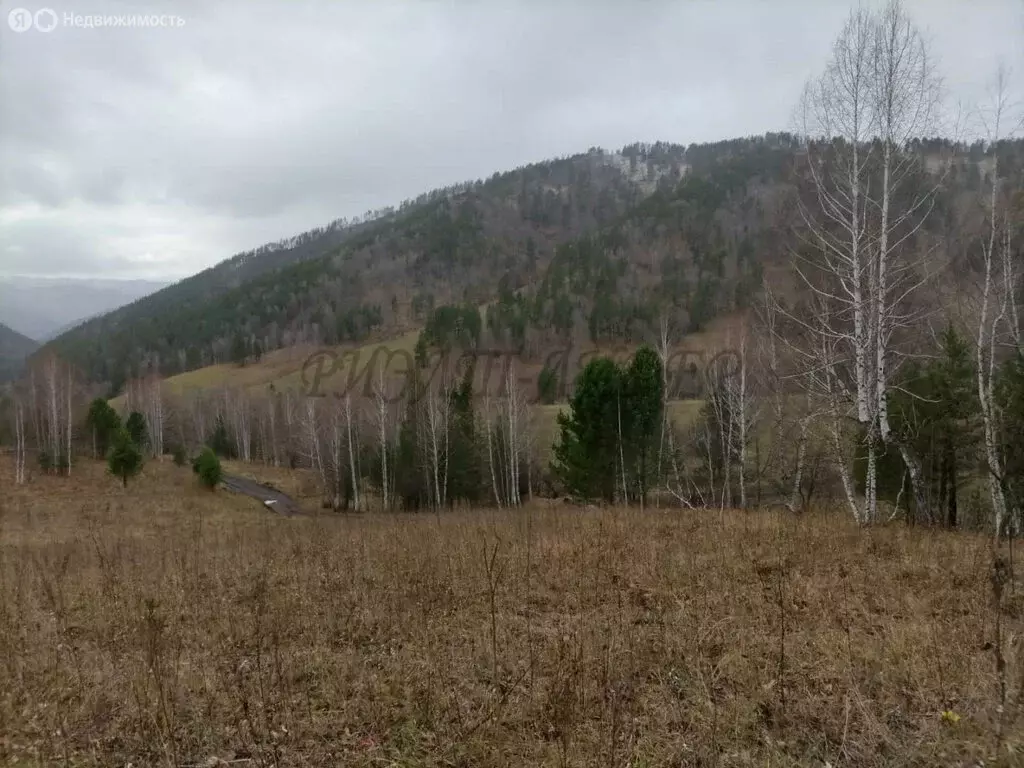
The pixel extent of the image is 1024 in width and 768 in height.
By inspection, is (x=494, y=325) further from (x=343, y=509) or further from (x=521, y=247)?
(x=521, y=247)

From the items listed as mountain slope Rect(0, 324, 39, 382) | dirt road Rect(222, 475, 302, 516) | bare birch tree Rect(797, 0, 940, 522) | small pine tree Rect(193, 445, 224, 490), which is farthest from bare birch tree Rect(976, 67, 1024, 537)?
mountain slope Rect(0, 324, 39, 382)

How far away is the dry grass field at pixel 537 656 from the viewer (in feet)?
10.3

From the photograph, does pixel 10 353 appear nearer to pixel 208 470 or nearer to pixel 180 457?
pixel 180 457

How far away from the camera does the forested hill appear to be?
9388 cm

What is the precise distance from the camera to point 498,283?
136 meters

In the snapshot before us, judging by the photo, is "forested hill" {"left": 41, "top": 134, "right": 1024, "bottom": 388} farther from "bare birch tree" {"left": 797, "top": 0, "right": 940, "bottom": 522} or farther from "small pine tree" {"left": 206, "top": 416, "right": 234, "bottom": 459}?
"bare birch tree" {"left": 797, "top": 0, "right": 940, "bottom": 522}

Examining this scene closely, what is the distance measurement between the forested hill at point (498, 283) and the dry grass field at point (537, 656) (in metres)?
66.2

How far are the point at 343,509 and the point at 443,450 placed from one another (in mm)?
10838

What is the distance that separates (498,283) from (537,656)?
442 ft

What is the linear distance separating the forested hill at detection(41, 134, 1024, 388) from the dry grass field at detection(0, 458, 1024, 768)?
66.2 m

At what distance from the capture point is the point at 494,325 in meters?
89.4

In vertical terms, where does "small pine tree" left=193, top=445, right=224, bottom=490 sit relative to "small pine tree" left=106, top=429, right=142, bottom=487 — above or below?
below

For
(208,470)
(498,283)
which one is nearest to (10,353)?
(498,283)

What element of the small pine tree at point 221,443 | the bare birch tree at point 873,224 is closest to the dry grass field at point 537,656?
the bare birch tree at point 873,224
